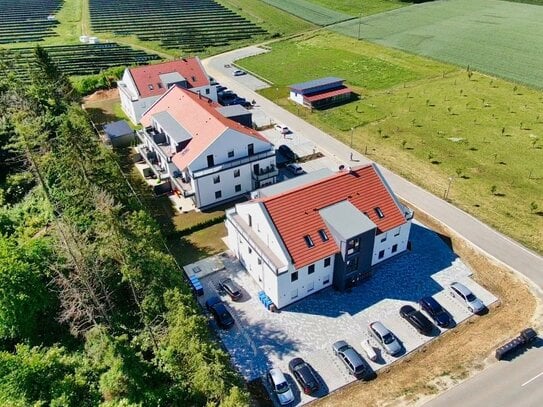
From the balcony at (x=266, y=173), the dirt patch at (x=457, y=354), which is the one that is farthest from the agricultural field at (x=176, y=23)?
the dirt patch at (x=457, y=354)

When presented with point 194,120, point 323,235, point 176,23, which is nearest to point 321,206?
point 323,235

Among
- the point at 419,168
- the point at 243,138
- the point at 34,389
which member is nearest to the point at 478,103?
the point at 419,168

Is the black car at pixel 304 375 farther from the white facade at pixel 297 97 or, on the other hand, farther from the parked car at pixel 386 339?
the white facade at pixel 297 97

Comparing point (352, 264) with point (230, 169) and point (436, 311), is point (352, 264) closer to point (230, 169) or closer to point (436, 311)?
point (436, 311)

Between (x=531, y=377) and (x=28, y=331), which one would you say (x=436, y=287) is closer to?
Answer: (x=531, y=377)

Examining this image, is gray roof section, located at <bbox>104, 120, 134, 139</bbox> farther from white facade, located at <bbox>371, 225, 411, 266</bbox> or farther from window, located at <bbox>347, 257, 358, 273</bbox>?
white facade, located at <bbox>371, 225, 411, 266</bbox>

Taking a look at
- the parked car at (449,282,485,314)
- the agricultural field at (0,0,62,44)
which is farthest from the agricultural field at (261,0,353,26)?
the parked car at (449,282,485,314)
